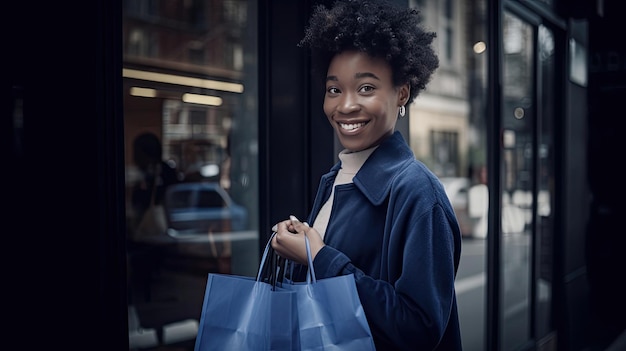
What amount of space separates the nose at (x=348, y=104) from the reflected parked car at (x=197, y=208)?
4969 millimetres

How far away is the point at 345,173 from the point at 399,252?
1.12 feet

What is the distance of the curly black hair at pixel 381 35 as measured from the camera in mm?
1623

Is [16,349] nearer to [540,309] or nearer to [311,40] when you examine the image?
[311,40]

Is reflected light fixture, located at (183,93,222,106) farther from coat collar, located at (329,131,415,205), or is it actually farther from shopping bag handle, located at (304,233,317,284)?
shopping bag handle, located at (304,233,317,284)

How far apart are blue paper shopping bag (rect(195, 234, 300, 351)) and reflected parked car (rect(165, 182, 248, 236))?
200 inches

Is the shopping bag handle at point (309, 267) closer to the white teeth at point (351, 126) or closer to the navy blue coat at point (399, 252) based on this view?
the navy blue coat at point (399, 252)

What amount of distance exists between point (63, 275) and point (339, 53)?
1.08 m

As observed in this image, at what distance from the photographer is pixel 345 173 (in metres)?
1.77

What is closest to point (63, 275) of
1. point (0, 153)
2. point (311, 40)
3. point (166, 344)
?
point (0, 153)

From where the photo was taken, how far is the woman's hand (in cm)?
156

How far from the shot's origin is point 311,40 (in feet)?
5.74

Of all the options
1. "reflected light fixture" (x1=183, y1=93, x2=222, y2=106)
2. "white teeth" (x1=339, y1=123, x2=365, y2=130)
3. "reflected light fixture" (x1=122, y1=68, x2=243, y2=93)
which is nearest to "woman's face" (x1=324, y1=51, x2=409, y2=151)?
"white teeth" (x1=339, y1=123, x2=365, y2=130)

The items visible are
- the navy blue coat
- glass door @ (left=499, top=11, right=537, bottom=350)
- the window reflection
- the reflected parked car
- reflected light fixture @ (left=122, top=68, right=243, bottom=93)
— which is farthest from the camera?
the reflected parked car

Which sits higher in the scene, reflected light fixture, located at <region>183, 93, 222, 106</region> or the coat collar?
reflected light fixture, located at <region>183, 93, 222, 106</region>
